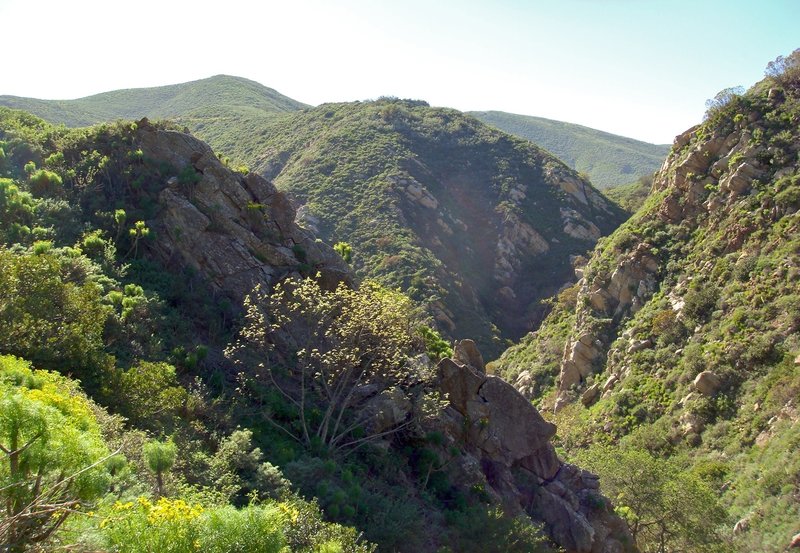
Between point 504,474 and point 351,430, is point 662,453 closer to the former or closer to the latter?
point 504,474

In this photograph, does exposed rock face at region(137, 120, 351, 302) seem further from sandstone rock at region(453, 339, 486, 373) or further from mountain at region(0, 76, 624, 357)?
mountain at region(0, 76, 624, 357)

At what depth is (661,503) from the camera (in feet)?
72.1

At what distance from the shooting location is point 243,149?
65312mm

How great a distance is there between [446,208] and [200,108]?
152ft

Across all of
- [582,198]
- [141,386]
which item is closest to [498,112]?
[582,198]

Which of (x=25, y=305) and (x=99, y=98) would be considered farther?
(x=99, y=98)

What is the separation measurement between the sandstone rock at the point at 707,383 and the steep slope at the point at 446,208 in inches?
702

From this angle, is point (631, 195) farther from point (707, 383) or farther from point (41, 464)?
point (41, 464)

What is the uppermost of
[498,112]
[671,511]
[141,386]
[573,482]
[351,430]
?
[498,112]

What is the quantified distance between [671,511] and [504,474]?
26.0 feet

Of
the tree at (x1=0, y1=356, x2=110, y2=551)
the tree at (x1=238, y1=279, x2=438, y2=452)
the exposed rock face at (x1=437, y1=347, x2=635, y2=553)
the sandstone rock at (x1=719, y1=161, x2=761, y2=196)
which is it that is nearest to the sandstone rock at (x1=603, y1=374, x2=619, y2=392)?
the exposed rock face at (x1=437, y1=347, x2=635, y2=553)

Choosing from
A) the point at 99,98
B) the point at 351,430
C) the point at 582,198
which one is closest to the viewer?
the point at 351,430

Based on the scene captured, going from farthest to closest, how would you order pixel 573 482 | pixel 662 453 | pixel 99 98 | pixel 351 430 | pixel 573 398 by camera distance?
pixel 99 98 < pixel 573 398 < pixel 662 453 < pixel 573 482 < pixel 351 430

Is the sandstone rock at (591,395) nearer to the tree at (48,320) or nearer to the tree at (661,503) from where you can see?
the tree at (661,503)
